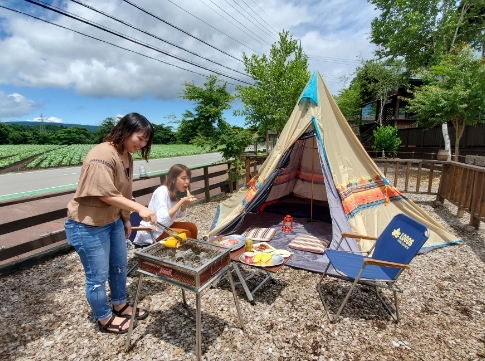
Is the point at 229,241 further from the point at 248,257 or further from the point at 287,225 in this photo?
the point at 287,225

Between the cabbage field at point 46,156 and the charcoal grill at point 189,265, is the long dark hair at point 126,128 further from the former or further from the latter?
the cabbage field at point 46,156

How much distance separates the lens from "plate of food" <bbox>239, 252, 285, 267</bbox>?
254 centimetres

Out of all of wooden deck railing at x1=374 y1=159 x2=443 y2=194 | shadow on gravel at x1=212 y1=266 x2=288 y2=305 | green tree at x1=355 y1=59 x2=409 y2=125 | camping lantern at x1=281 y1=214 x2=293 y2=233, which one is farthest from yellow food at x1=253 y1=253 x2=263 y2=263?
green tree at x1=355 y1=59 x2=409 y2=125

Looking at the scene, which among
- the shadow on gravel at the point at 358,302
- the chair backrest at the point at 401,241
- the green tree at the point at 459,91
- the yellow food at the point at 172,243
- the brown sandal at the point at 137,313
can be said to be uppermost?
the green tree at the point at 459,91

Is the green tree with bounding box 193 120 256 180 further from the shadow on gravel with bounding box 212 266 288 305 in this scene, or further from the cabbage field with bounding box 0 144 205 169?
the shadow on gravel with bounding box 212 266 288 305

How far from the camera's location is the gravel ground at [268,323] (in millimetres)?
2049

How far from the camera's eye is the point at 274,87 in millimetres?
9609

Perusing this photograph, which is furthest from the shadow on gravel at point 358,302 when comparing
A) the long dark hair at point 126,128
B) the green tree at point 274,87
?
the green tree at point 274,87

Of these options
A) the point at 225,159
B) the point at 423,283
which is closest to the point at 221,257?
the point at 423,283

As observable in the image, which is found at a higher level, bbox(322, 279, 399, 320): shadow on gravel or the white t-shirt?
the white t-shirt

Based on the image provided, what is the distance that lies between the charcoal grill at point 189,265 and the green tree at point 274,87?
8.01 meters

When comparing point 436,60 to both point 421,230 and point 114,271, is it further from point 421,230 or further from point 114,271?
point 114,271

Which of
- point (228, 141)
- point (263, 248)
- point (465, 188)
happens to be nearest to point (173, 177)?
point (263, 248)

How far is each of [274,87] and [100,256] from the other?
892 centimetres
